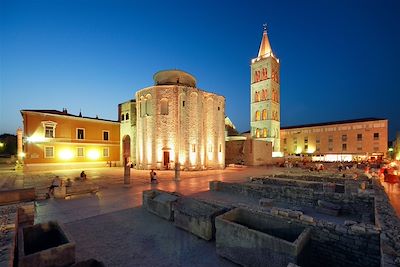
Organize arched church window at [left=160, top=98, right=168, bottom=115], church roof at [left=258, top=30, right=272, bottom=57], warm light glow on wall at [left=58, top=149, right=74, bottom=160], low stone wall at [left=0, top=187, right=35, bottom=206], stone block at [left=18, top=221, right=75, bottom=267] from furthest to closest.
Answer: church roof at [left=258, top=30, right=272, bottom=57] → arched church window at [left=160, top=98, right=168, bottom=115] → warm light glow on wall at [left=58, top=149, right=74, bottom=160] → low stone wall at [left=0, top=187, right=35, bottom=206] → stone block at [left=18, top=221, right=75, bottom=267]

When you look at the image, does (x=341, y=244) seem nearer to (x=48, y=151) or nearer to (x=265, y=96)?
(x=48, y=151)

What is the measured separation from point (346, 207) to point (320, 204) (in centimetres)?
108

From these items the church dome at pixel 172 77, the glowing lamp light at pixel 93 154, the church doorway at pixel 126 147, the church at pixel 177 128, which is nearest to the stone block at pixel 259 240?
the church at pixel 177 128

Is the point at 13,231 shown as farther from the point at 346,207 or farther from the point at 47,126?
the point at 47,126

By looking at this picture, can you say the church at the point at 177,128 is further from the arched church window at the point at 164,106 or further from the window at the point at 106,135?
the window at the point at 106,135

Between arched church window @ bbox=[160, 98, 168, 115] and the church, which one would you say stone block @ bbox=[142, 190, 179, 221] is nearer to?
the church

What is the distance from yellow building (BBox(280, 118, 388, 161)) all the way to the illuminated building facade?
125ft

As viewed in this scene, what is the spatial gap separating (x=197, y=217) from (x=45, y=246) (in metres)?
4.10

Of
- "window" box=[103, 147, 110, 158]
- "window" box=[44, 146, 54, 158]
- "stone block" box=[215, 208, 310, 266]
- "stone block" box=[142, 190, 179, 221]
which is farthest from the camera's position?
"window" box=[103, 147, 110, 158]

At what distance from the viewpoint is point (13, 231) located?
460cm

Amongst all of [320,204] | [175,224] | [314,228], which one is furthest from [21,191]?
[320,204]

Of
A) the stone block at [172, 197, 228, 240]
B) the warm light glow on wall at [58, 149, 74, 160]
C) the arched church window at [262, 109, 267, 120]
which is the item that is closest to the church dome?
the warm light glow on wall at [58, 149, 74, 160]

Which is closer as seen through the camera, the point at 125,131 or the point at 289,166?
the point at 289,166

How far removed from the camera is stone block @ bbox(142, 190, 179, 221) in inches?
293
